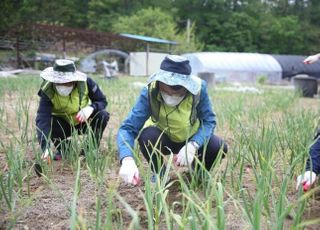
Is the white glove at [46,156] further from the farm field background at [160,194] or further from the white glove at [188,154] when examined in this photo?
the white glove at [188,154]

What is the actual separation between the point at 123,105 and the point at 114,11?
22.9 m

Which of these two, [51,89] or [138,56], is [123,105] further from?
[138,56]

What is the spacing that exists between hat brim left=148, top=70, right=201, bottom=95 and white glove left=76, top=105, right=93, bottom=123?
2.36ft

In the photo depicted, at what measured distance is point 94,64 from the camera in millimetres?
17312

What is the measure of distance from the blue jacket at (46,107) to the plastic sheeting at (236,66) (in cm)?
1436

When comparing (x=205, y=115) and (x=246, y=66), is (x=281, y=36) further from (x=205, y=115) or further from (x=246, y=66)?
(x=205, y=115)

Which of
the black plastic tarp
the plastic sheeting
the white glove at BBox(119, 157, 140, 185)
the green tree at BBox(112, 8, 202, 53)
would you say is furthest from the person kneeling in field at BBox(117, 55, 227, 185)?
the green tree at BBox(112, 8, 202, 53)

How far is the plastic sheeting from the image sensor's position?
17.9m

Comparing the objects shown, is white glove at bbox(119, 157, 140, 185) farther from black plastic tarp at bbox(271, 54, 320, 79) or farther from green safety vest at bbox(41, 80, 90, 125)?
black plastic tarp at bbox(271, 54, 320, 79)

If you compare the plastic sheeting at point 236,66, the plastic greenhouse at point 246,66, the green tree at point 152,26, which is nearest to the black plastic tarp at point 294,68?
the plastic greenhouse at point 246,66

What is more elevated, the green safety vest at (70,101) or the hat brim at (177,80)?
the hat brim at (177,80)

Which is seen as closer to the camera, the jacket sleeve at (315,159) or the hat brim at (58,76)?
Result: the jacket sleeve at (315,159)

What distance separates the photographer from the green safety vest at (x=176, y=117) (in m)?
2.10

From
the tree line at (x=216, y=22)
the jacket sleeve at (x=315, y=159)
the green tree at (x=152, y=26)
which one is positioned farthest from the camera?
the tree line at (x=216, y=22)
